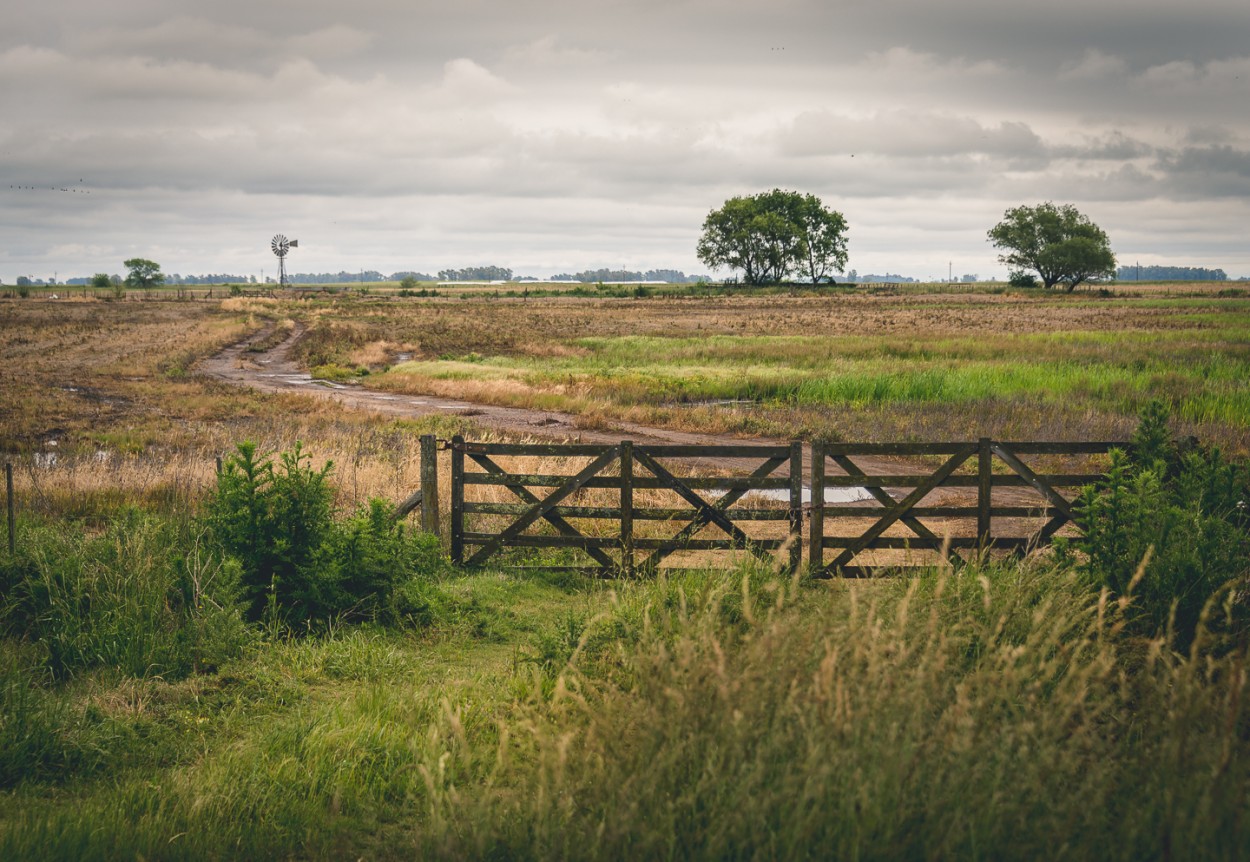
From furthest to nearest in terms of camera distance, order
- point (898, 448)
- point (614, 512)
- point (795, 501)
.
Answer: point (614, 512), point (795, 501), point (898, 448)

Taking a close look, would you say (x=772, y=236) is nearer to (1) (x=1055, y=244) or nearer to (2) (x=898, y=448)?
(1) (x=1055, y=244)

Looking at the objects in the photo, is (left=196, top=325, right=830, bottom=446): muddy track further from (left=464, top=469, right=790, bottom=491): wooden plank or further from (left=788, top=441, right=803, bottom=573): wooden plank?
(left=788, top=441, right=803, bottom=573): wooden plank

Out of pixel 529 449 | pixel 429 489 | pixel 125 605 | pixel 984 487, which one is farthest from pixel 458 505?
pixel 984 487

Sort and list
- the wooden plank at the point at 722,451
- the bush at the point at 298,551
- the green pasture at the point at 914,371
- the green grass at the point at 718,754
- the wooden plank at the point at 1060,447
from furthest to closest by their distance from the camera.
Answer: the green pasture at the point at 914,371
the wooden plank at the point at 722,451
the wooden plank at the point at 1060,447
the bush at the point at 298,551
the green grass at the point at 718,754

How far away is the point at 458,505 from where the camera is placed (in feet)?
37.0

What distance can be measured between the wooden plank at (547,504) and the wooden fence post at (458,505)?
23 cm

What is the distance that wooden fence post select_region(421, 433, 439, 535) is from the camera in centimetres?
1123

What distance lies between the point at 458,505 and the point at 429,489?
448 mm

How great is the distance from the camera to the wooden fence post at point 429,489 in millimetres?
11227

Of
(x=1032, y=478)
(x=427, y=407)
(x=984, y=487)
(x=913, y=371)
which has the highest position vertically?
(x=913, y=371)

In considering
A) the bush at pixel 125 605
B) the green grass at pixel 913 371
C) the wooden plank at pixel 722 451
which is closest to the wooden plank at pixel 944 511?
the wooden plank at pixel 722 451

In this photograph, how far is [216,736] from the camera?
6520 mm

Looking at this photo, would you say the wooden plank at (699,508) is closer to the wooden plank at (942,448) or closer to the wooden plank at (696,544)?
the wooden plank at (696,544)

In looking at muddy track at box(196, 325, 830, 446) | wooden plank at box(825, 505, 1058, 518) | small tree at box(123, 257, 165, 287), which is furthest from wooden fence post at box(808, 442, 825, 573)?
small tree at box(123, 257, 165, 287)
